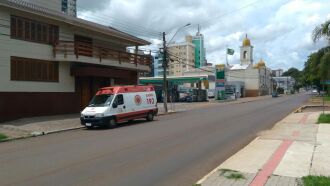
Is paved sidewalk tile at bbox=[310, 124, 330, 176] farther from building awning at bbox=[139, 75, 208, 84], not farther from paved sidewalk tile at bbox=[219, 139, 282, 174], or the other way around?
building awning at bbox=[139, 75, 208, 84]

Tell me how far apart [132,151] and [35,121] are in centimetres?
1392

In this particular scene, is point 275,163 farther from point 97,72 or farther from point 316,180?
point 97,72

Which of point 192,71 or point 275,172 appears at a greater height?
point 192,71

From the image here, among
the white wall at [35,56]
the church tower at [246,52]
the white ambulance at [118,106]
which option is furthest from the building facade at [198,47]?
the white ambulance at [118,106]

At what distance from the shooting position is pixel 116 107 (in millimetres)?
24141

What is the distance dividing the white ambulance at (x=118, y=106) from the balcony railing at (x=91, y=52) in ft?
17.6

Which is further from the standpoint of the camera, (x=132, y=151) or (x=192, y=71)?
(x=192, y=71)

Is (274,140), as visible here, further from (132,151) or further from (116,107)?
(116,107)

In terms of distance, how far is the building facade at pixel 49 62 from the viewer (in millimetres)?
25750

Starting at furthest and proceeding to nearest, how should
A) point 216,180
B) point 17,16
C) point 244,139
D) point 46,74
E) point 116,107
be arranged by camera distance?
1. point 46,74
2. point 17,16
3. point 116,107
4. point 244,139
5. point 216,180

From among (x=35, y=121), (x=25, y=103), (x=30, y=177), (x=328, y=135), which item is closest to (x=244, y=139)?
(x=328, y=135)

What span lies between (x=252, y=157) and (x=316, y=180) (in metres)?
3.49

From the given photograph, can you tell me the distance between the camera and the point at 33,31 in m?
27.7

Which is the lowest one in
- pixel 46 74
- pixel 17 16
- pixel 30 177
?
pixel 30 177
